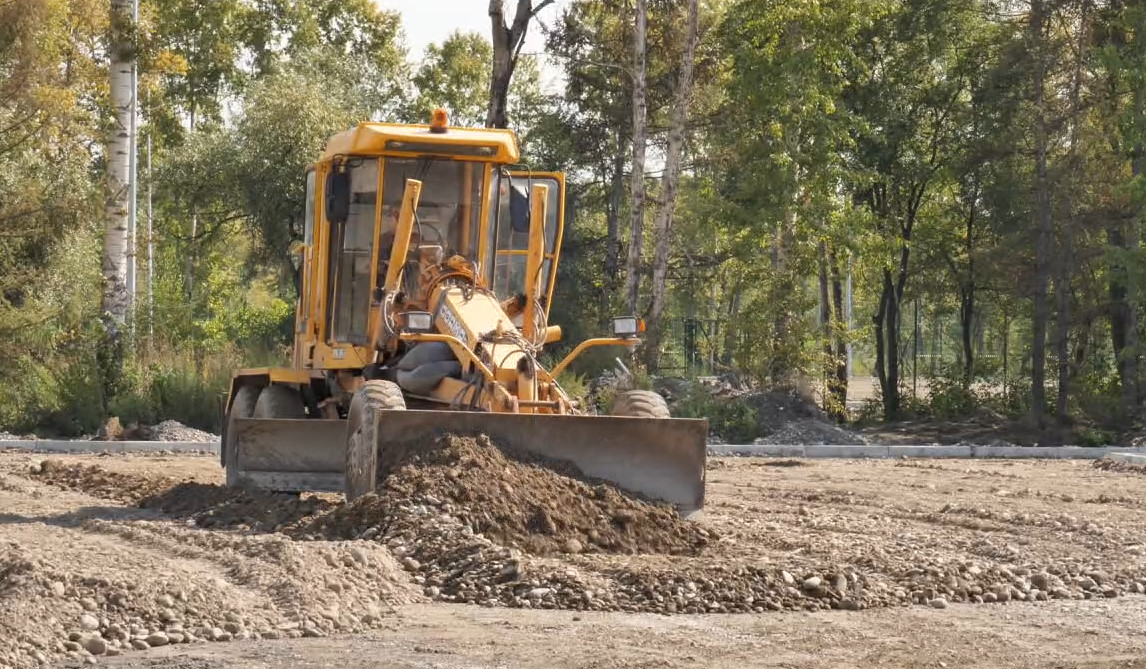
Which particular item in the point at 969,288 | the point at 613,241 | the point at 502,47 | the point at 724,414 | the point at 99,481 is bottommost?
the point at 99,481

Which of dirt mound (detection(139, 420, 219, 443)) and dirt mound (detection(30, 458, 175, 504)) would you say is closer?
dirt mound (detection(30, 458, 175, 504))

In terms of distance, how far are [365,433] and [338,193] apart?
2453 millimetres

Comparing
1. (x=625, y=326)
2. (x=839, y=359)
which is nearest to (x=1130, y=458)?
(x=839, y=359)

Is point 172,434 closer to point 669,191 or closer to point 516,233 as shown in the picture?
point 516,233

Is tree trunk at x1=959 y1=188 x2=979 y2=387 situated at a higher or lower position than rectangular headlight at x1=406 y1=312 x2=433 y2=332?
higher

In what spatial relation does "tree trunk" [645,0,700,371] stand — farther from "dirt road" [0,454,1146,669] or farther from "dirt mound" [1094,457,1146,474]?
"dirt road" [0,454,1146,669]

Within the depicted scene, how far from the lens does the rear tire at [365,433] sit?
10750 mm

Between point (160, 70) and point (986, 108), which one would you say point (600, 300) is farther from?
point (160, 70)

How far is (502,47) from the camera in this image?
26.6 meters

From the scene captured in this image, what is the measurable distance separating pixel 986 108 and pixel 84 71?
16.1 metres

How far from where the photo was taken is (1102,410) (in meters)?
25.8

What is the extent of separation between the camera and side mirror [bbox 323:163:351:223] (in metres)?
12.5

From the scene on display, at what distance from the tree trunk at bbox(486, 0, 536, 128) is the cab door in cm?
1311

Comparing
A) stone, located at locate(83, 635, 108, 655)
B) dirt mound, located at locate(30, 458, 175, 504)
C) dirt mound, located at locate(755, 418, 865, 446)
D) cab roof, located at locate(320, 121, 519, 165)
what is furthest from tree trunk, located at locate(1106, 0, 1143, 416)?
stone, located at locate(83, 635, 108, 655)
